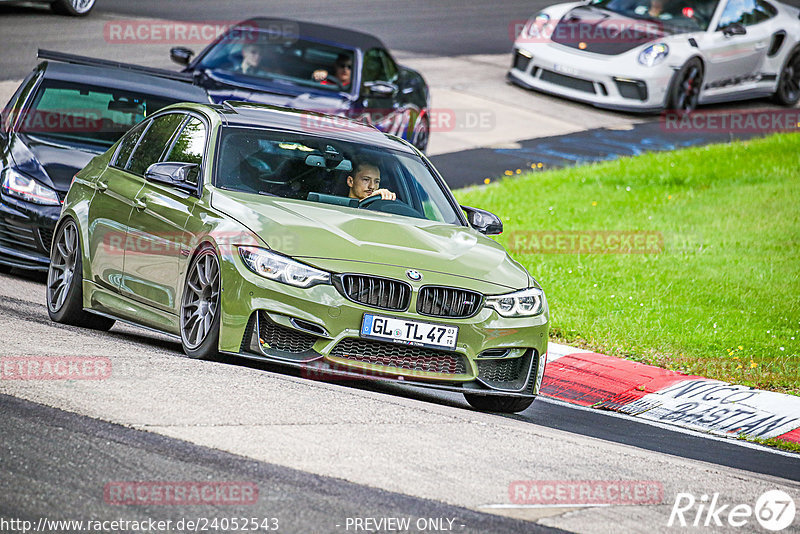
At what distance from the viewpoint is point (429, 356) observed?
7516 millimetres

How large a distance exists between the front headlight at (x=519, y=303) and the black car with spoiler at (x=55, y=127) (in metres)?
4.36

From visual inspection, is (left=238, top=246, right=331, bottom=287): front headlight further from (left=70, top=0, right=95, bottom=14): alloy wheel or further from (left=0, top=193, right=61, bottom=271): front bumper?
(left=70, top=0, right=95, bottom=14): alloy wheel

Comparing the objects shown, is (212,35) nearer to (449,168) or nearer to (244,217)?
(449,168)

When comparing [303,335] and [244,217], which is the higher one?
[244,217]

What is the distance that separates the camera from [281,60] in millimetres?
15797

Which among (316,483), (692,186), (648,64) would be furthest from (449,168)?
(316,483)

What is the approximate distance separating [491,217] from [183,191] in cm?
204

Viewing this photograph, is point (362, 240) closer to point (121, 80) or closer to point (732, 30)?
point (121, 80)

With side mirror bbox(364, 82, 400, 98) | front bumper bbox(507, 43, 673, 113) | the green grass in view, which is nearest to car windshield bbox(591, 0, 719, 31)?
front bumper bbox(507, 43, 673, 113)

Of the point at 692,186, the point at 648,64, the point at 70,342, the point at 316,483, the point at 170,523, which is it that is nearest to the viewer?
the point at 170,523

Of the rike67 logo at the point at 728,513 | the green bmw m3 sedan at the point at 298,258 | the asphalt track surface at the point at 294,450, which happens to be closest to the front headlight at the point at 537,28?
the green bmw m3 sedan at the point at 298,258

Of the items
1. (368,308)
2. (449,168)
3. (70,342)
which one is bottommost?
(449,168)

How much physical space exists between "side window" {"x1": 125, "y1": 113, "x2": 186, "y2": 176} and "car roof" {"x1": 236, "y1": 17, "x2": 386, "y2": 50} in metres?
6.98

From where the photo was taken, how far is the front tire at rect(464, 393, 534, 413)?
820 centimetres
